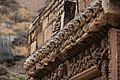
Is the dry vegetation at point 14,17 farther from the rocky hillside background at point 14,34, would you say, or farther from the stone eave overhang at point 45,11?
the stone eave overhang at point 45,11

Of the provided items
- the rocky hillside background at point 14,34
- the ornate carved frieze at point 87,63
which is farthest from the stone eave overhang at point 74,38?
the rocky hillside background at point 14,34

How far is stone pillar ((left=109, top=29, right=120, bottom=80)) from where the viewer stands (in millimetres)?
4079

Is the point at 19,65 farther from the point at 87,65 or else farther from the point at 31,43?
the point at 87,65

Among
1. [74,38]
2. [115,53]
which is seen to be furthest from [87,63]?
[115,53]

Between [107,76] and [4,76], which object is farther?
[4,76]

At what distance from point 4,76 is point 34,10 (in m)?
17.7

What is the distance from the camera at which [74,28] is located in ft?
15.9

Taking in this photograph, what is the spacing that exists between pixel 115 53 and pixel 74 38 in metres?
0.80

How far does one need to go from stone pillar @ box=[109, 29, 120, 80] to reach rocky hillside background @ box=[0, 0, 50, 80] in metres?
18.6

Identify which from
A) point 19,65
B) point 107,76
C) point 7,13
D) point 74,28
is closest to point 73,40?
point 74,28

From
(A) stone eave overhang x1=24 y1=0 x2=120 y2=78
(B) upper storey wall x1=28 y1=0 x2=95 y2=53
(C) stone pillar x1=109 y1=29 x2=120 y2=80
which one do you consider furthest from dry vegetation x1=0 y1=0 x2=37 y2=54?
(C) stone pillar x1=109 y1=29 x2=120 y2=80

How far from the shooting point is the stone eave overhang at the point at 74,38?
14.2ft

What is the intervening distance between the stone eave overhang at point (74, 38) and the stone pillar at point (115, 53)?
0.37ft

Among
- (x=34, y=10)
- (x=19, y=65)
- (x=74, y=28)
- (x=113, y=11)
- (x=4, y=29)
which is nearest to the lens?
(x=113, y=11)
